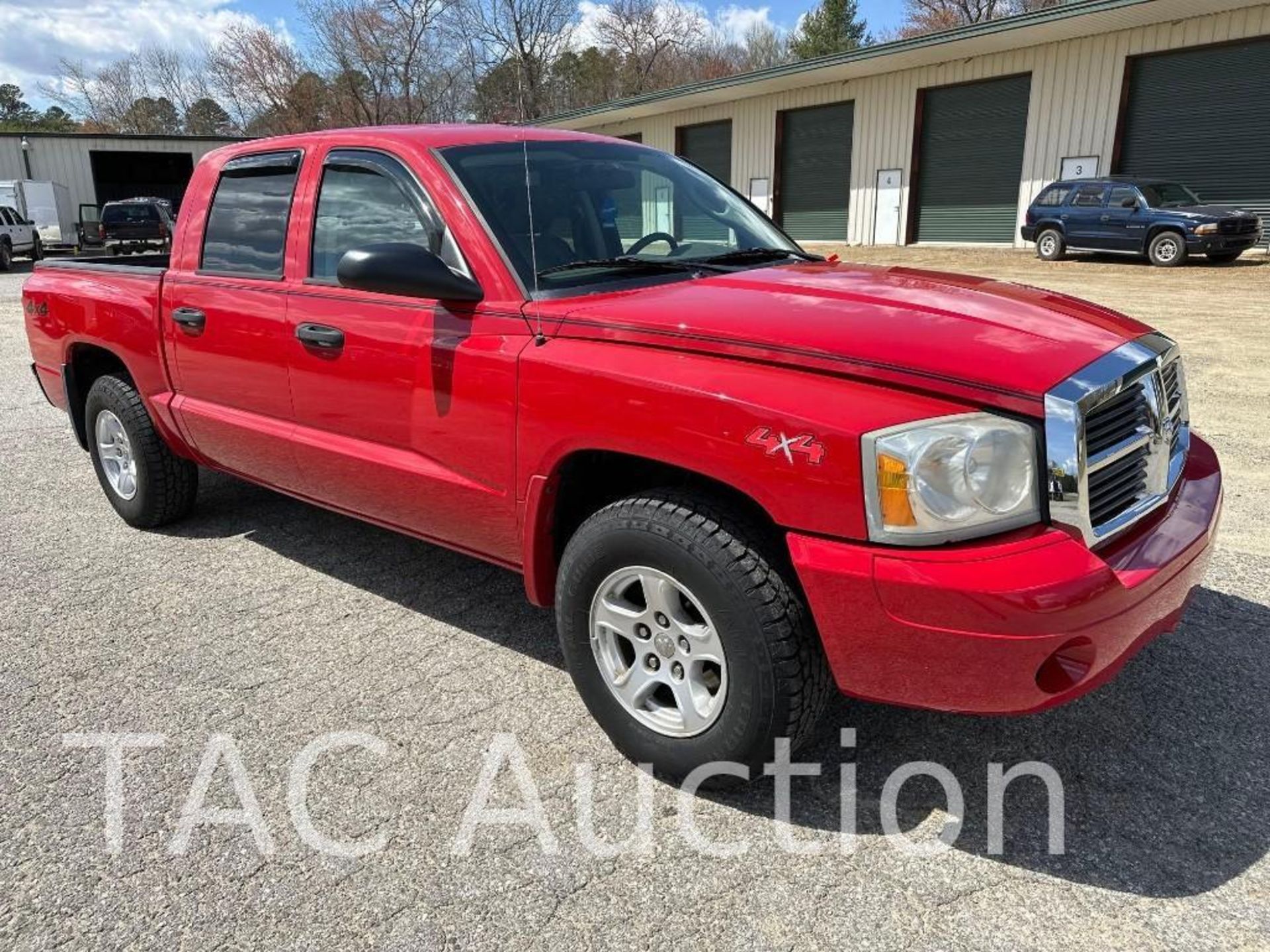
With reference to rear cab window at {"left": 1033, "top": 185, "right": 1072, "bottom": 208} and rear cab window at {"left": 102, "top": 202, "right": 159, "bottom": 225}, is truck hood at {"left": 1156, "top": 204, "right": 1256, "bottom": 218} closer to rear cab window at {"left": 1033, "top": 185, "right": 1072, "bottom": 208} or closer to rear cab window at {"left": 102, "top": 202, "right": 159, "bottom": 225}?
rear cab window at {"left": 1033, "top": 185, "right": 1072, "bottom": 208}

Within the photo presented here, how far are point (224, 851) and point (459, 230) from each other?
1.95 meters

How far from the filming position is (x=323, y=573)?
427cm

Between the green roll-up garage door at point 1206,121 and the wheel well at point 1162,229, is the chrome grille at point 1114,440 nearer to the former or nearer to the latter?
the wheel well at point 1162,229

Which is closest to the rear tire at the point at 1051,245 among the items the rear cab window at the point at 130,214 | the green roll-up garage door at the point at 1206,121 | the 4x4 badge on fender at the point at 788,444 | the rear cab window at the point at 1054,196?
the rear cab window at the point at 1054,196

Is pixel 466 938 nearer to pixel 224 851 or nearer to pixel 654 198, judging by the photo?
pixel 224 851

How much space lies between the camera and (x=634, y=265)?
3.18m

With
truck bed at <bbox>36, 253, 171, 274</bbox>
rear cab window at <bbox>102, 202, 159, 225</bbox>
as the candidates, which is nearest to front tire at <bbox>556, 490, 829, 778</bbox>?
truck bed at <bbox>36, 253, 171, 274</bbox>

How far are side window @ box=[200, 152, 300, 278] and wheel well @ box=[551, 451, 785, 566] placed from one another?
5.43 ft

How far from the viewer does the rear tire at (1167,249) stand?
1853 cm

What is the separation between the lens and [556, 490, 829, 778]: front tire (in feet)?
7.70

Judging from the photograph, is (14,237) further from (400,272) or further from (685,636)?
(685,636)

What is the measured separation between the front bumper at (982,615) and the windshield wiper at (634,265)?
1281mm

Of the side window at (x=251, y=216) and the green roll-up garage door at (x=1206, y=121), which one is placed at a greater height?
the green roll-up garage door at (x=1206, y=121)

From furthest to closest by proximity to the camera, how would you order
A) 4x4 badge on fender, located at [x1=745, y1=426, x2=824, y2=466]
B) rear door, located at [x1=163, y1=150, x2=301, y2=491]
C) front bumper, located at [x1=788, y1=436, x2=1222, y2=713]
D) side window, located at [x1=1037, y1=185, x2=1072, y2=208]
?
side window, located at [x1=1037, y1=185, x2=1072, y2=208], rear door, located at [x1=163, y1=150, x2=301, y2=491], 4x4 badge on fender, located at [x1=745, y1=426, x2=824, y2=466], front bumper, located at [x1=788, y1=436, x2=1222, y2=713]
